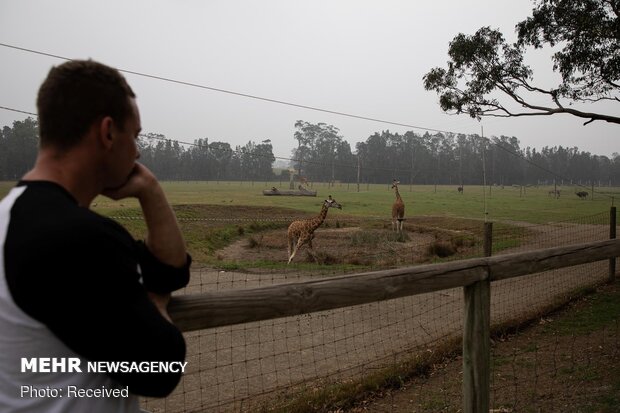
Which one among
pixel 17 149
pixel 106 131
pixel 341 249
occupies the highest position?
pixel 17 149

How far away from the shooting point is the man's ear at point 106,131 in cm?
112

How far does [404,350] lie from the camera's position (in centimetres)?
567

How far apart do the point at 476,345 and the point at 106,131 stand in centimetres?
290

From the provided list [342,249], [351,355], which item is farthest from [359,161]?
[351,355]

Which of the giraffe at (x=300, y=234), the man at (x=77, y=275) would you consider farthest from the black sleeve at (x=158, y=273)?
the giraffe at (x=300, y=234)

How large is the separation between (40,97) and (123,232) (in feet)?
1.24

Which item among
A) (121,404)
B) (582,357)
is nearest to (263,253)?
(582,357)

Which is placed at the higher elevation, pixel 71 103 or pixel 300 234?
pixel 71 103

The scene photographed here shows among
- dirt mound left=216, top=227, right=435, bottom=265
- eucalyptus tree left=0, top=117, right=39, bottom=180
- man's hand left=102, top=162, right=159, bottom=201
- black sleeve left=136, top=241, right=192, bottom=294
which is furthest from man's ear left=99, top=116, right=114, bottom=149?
eucalyptus tree left=0, top=117, right=39, bottom=180

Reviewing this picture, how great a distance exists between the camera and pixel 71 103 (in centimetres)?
110

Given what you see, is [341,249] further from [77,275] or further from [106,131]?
[77,275]

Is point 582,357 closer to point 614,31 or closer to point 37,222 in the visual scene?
point 37,222

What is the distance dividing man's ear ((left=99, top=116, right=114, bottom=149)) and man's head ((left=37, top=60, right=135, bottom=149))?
0.5 inches

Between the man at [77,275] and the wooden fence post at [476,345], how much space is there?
255 centimetres
